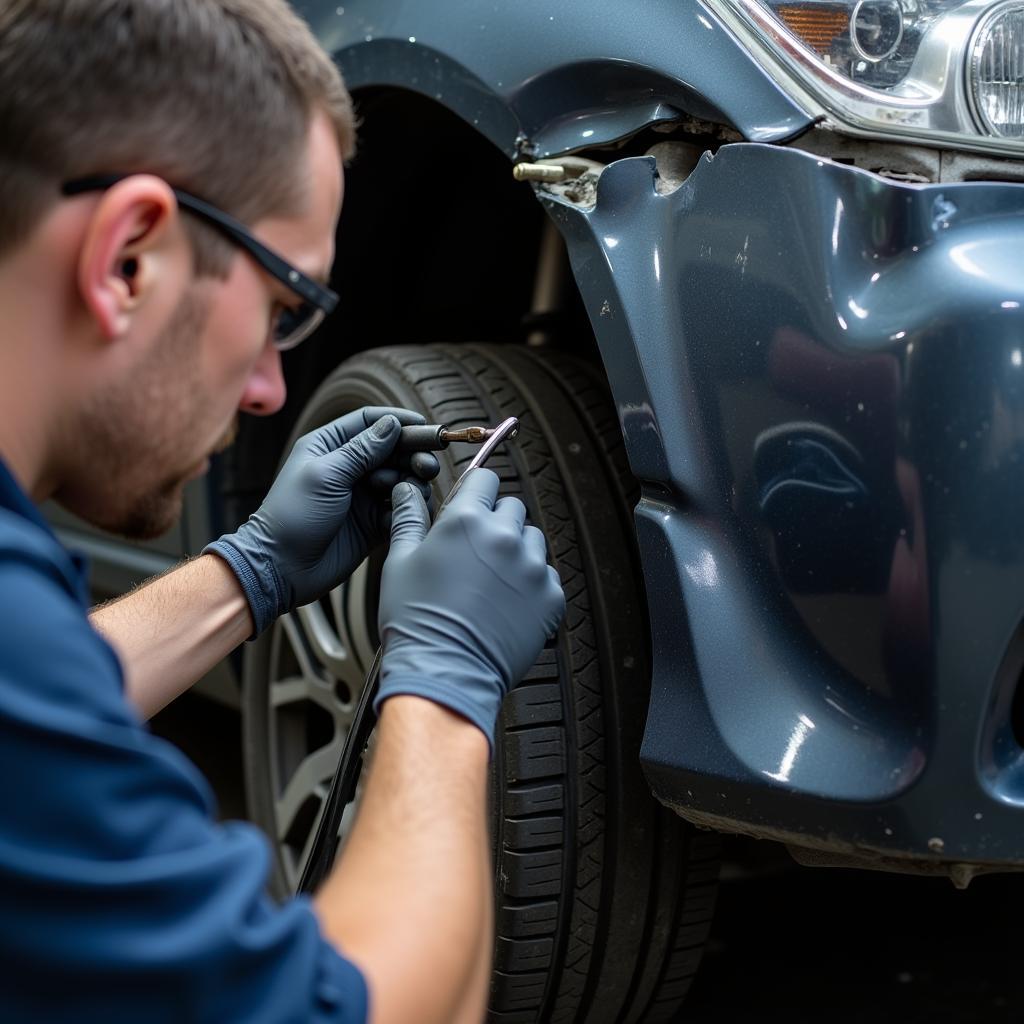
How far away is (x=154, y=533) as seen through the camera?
1.24 m

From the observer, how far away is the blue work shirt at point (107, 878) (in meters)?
0.85

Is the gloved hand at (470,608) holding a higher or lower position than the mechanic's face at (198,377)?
lower

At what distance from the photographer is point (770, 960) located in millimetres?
2342

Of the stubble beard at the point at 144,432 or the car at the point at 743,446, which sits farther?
the car at the point at 743,446

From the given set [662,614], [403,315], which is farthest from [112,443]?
[403,315]

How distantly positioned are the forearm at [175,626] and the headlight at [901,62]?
31.1 inches

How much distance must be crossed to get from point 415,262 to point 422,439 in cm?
91

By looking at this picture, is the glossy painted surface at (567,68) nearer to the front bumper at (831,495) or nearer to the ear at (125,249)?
the front bumper at (831,495)

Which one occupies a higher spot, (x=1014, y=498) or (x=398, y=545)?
(x=1014, y=498)

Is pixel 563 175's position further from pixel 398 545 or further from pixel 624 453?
pixel 398 545

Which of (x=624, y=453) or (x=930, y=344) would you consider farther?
(x=624, y=453)

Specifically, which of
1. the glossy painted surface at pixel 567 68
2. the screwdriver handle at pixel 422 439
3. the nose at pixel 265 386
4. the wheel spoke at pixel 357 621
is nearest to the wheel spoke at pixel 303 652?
the wheel spoke at pixel 357 621

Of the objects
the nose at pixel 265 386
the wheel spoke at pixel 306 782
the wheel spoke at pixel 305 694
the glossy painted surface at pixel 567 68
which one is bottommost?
the wheel spoke at pixel 306 782

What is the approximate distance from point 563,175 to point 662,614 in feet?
1.61
